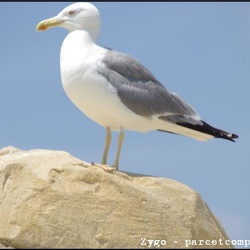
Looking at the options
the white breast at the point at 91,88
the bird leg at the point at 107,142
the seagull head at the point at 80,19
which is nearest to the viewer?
the white breast at the point at 91,88

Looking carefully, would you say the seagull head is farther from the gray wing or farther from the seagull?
the gray wing

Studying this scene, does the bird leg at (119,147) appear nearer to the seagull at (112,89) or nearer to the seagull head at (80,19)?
the seagull at (112,89)

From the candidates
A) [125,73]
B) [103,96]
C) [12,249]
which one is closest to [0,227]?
[12,249]

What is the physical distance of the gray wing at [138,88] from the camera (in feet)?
36.3

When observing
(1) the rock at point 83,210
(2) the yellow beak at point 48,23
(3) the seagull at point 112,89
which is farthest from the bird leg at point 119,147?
(2) the yellow beak at point 48,23

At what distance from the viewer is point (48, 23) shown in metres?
11.8

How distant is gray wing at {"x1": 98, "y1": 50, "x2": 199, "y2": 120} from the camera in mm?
11055

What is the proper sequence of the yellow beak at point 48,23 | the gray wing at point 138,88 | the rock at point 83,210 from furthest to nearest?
the yellow beak at point 48,23 < the gray wing at point 138,88 < the rock at point 83,210

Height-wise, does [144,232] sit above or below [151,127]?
below

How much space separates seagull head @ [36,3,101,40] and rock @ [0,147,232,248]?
2.53 metres

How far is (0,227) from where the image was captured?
9547 millimetres

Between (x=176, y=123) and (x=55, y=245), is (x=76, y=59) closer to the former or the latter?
(x=176, y=123)

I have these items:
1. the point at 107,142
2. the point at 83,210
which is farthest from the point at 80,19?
the point at 83,210

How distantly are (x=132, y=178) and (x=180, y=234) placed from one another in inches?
49.8
